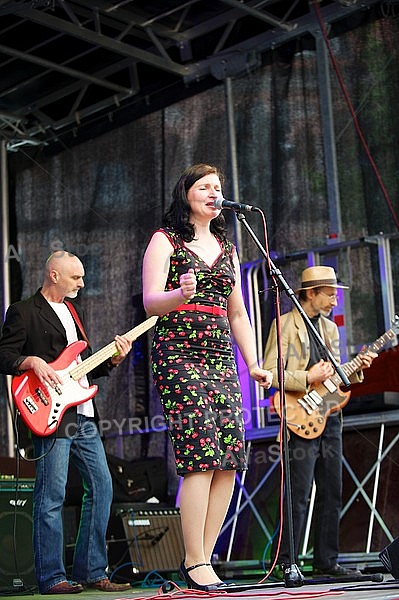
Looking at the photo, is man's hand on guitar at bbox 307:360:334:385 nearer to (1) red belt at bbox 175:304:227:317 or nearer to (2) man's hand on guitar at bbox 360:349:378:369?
(2) man's hand on guitar at bbox 360:349:378:369

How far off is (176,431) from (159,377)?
199mm

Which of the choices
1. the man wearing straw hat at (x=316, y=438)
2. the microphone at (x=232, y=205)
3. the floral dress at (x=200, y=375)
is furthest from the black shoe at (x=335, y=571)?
the microphone at (x=232, y=205)

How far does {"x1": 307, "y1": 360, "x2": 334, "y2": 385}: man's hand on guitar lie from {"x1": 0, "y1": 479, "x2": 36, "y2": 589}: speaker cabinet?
5.12ft

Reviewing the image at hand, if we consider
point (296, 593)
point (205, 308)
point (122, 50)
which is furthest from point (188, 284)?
point (122, 50)

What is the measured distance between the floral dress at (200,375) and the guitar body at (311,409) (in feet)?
5.44

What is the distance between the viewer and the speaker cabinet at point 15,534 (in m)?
4.61

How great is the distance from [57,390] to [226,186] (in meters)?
3.10

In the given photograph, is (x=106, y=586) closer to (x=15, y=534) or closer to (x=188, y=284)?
(x=15, y=534)

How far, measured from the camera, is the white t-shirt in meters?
4.33

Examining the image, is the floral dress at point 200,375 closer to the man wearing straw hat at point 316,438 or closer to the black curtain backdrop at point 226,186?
the man wearing straw hat at point 316,438

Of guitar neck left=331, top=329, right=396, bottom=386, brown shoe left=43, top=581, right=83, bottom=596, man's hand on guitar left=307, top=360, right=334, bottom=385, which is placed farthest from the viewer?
guitar neck left=331, top=329, right=396, bottom=386

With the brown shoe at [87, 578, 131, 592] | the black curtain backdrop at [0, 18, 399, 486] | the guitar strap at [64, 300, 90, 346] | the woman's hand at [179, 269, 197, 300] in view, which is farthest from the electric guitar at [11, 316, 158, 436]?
the black curtain backdrop at [0, 18, 399, 486]

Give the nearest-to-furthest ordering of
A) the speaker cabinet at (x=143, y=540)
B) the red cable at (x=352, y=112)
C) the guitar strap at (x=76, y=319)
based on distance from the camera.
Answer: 1. the guitar strap at (x=76, y=319)
2. the speaker cabinet at (x=143, y=540)
3. the red cable at (x=352, y=112)

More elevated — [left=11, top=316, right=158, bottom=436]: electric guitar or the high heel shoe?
[left=11, top=316, right=158, bottom=436]: electric guitar
